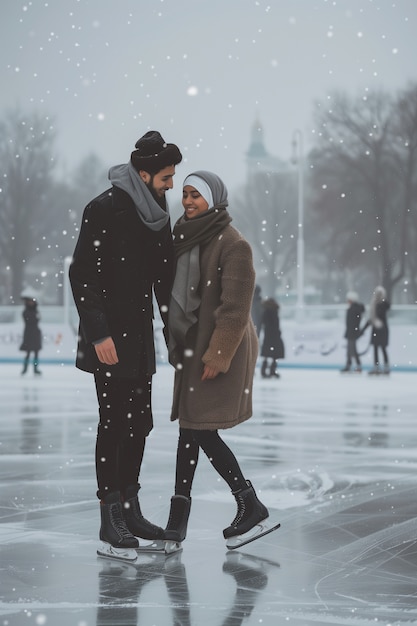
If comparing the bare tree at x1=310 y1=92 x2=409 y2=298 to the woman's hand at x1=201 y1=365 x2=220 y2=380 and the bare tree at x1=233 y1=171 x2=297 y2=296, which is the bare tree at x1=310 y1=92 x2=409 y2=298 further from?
the woman's hand at x1=201 y1=365 x2=220 y2=380

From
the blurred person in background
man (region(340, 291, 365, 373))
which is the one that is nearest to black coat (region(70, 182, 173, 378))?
the blurred person in background

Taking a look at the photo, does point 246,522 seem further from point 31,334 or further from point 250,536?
point 31,334

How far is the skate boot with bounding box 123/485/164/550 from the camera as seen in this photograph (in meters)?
5.02

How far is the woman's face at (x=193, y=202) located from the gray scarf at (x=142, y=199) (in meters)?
0.09

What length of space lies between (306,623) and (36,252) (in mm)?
54816

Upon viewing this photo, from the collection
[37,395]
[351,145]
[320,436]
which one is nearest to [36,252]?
[351,145]

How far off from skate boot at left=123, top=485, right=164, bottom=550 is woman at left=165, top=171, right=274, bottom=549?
0.09 meters

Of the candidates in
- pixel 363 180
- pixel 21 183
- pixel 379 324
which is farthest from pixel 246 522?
pixel 21 183

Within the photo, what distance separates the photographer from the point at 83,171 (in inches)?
2424

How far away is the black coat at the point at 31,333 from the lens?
69.7 ft

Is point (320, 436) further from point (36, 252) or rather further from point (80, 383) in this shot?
point (36, 252)

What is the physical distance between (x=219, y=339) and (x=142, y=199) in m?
0.60

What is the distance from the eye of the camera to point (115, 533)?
190 inches

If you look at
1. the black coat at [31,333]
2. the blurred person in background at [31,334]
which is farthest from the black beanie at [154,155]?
the black coat at [31,333]
